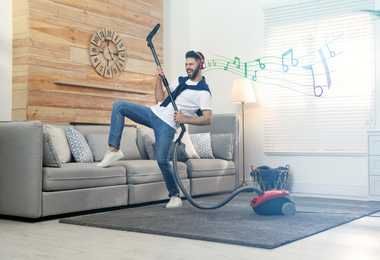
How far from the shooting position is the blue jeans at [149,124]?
379 cm

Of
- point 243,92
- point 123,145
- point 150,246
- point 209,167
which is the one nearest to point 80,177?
point 123,145

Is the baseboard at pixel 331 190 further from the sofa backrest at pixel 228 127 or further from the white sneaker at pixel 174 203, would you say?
the white sneaker at pixel 174 203

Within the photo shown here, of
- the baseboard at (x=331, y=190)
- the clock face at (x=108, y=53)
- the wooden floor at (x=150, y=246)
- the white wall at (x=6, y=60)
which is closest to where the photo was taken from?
the wooden floor at (x=150, y=246)

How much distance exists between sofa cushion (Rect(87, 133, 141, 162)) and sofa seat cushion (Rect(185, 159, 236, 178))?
544 millimetres

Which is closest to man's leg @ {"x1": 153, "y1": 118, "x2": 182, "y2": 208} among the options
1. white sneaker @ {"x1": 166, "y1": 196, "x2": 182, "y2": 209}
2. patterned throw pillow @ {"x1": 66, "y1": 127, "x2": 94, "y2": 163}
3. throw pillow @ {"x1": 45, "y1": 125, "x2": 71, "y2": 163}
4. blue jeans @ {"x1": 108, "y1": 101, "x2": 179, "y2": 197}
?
blue jeans @ {"x1": 108, "y1": 101, "x2": 179, "y2": 197}

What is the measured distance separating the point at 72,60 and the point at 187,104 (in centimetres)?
155

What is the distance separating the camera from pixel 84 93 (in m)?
4.98

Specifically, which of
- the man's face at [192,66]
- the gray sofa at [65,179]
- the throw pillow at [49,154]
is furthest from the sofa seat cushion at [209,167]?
the throw pillow at [49,154]

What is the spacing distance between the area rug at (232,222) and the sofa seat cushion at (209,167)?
0.69m

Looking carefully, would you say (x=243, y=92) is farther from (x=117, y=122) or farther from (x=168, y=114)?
(x=117, y=122)

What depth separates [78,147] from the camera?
417 centimetres

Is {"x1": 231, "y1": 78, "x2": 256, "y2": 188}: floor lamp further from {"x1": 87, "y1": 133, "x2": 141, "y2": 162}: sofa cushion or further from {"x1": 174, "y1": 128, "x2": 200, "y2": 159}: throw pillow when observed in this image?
{"x1": 87, "y1": 133, "x2": 141, "y2": 162}: sofa cushion

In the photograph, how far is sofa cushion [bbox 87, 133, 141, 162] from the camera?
438 centimetres

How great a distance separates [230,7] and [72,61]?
2.42 metres
